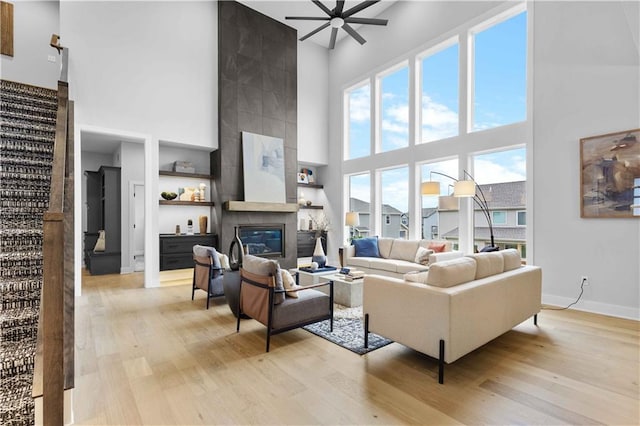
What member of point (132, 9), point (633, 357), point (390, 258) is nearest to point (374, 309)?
point (633, 357)

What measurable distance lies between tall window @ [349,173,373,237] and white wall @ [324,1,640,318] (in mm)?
3514

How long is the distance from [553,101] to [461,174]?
1.72 meters

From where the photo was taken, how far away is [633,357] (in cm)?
277

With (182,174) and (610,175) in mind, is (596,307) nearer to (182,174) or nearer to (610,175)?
(610,175)

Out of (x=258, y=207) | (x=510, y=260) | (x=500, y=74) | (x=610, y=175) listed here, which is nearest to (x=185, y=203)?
(x=258, y=207)

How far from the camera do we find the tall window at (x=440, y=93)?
20.0ft

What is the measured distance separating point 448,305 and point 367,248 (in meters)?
4.19

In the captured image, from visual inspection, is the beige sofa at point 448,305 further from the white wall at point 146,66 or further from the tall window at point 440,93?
the white wall at point 146,66

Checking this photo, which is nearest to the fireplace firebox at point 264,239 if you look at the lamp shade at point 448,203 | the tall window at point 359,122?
the tall window at point 359,122

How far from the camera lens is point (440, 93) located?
6.35 meters

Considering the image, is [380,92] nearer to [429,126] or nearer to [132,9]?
[429,126]

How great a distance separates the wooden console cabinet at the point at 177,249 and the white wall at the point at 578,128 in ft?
19.8

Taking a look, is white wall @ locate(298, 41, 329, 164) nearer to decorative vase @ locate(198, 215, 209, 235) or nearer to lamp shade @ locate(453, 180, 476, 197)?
decorative vase @ locate(198, 215, 209, 235)

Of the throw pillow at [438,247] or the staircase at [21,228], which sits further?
the throw pillow at [438,247]
